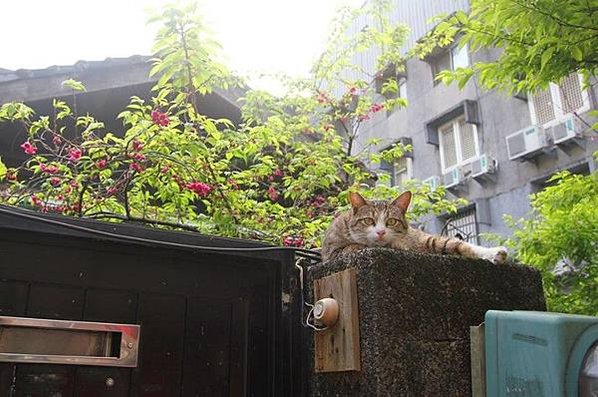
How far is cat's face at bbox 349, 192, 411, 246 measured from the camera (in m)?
2.54

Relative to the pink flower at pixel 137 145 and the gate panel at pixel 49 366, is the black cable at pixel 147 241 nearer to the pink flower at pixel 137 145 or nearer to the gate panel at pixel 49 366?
the gate panel at pixel 49 366

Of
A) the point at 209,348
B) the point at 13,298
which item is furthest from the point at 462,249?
the point at 13,298

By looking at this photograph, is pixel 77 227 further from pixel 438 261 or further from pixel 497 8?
pixel 497 8

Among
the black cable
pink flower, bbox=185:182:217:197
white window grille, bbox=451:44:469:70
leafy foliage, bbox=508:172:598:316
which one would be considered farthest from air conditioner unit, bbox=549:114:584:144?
the black cable

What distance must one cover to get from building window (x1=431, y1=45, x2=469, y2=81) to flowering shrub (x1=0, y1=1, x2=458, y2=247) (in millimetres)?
9468

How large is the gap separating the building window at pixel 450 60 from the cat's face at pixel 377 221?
12.1 metres

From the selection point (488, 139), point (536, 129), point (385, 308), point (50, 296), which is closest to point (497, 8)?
point (385, 308)

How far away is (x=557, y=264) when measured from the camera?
4.46 meters

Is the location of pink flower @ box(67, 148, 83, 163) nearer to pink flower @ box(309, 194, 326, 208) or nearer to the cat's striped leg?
pink flower @ box(309, 194, 326, 208)

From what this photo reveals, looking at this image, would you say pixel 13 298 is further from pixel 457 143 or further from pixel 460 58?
pixel 457 143

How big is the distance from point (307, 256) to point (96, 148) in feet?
8.47

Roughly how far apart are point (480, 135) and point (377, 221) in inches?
490

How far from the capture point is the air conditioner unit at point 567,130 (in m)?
11.4

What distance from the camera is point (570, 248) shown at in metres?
4.29
